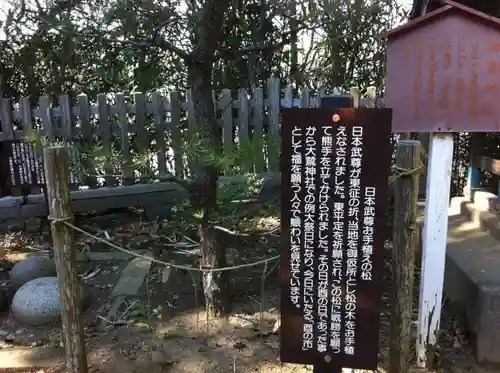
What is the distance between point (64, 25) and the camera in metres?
2.67

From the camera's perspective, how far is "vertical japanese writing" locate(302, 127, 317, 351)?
220 cm

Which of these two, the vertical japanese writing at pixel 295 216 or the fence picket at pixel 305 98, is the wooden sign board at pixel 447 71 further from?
the fence picket at pixel 305 98

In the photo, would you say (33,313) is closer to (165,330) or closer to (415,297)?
(165,330)

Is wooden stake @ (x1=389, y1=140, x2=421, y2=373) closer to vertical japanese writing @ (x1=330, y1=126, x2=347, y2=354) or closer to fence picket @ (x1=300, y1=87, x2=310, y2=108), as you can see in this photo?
vertical japanese writing @ (x1=330, y1=126, x2=347, y2=354)

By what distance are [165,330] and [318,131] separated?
1924 millimetres

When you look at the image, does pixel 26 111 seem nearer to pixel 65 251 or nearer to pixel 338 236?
pixel 65 251

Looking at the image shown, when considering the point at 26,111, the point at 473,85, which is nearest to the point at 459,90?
the point at 473,85

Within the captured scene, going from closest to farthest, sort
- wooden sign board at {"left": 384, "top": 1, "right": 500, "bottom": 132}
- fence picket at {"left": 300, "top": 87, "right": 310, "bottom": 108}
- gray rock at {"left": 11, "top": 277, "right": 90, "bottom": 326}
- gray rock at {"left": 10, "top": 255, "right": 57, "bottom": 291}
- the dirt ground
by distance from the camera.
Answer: wooden sign board at {"left": 384, "top": 1, "right": 500, "bottom": 132} < the dirt ground < gray rock at {"left": 11, "top": 277, "right": 90, "bottom": 326} < gray rock at {"left": 10, "top": 255, "right": 57, "bottom": 291} < fence picket at {"left": 300, "top": 87, "right": 310, "bottom": 108}

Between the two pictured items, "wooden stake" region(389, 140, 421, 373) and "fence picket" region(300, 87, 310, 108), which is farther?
"fence picket" region(300, 87, 310, 108)

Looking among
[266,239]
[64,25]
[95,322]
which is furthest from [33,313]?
[266,239]

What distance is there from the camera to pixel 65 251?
8.64 feet

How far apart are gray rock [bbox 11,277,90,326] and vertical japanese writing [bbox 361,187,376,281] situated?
7.55 ft

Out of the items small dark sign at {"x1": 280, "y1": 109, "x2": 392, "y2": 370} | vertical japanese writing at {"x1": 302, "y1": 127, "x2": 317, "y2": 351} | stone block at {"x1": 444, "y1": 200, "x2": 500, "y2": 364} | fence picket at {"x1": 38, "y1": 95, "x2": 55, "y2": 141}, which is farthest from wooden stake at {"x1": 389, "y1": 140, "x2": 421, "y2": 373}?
fence picket at {"x1": 38, "y1": 95, "x2": 55, "y2": 141}

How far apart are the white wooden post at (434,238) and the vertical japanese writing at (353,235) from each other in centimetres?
82
